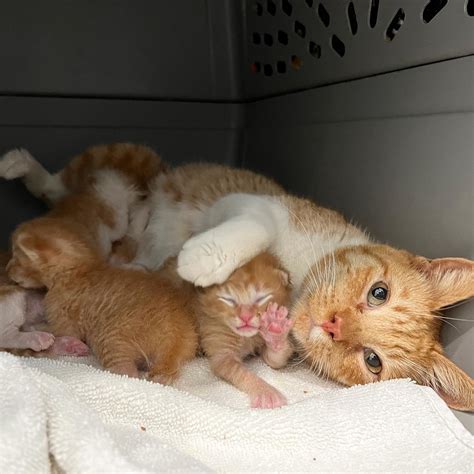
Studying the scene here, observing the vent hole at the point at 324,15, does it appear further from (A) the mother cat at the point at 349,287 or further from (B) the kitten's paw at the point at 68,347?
(B) the kitten's paw at the point at 68,347

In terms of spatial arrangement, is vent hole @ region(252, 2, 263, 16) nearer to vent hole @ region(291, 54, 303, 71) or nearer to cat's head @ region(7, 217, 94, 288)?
vent hole @ region(291, 54, 303, 71)

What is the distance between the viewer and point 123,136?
8.13 feet

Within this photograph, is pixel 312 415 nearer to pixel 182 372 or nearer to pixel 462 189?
pixel 182 372

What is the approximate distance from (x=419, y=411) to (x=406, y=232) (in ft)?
1.71

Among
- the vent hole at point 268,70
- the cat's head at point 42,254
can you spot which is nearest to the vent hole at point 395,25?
the vent hole at point 268,70

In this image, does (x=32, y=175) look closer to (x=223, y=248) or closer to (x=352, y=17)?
(x=223, y=248)

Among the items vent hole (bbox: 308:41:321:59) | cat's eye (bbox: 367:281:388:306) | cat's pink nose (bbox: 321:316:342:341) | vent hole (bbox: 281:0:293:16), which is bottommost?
cat's pink nose (bbox: 321:316:342:341)

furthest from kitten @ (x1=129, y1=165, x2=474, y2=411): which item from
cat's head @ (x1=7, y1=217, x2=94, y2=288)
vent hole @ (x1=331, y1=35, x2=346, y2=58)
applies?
vent hole @ (x1=331, y1=35, x2=346, y2=58)

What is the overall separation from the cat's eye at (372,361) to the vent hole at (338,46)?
0.92 metres

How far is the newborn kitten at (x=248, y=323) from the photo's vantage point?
162 centimetres

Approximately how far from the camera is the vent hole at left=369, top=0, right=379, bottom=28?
5.89 feet

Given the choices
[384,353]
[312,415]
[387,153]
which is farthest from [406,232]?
[312,415]

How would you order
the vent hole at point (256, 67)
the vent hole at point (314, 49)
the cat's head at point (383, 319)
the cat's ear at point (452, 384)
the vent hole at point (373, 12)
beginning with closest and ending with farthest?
1. the cat's ear at point (452, 384)
2. the cat's head at point (383, 319)
3. the vent hole at point (373, 12)
4. the vent hole at point (314, 49)
5. the vent hole at point (256, 67)

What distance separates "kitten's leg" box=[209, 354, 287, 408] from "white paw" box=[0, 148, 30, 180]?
94 centimetres
